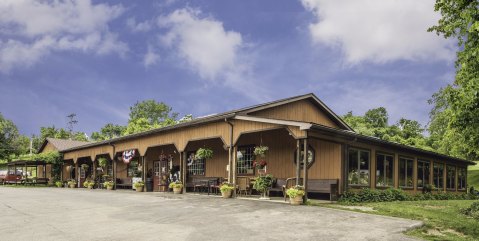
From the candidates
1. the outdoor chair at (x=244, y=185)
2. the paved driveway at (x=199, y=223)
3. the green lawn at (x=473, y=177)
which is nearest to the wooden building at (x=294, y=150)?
the outdoor chair at (x=244, y=185)

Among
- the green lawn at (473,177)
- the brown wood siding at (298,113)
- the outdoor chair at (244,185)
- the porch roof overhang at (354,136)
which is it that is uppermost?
the brown wood siding at (298,113)

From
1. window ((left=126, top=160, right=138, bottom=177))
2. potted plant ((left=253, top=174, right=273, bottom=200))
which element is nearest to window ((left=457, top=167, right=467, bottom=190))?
potted plant ((left=253, top=174, right=273, bottom=200))

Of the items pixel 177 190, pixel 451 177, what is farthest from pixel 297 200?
pixel 451 177

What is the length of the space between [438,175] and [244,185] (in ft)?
44.6

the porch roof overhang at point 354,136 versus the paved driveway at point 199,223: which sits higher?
the porch roof overhang at point 354,136

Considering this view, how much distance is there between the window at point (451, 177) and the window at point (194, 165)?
15.9 m

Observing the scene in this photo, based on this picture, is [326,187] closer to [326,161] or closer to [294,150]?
[326,161]

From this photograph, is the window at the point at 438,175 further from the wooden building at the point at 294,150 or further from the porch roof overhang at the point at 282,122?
the porch roof overhang at the point at 282,122

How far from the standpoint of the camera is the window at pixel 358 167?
17.6 m

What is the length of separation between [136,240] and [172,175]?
1758 centimetres

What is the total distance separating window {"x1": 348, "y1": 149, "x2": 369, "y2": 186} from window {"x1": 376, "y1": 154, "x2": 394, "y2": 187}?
3.46 feet

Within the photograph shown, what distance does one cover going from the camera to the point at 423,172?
2369cm

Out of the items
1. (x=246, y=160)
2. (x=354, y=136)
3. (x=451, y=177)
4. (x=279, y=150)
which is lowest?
(x=451, y=177)

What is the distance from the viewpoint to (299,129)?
14648mm
